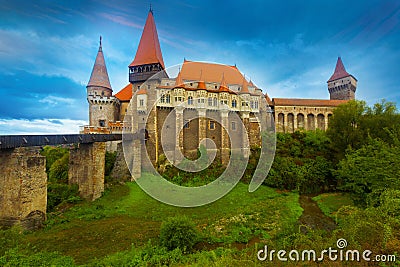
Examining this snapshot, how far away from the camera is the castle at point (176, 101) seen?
2466cm

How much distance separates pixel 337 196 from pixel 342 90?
107 ft

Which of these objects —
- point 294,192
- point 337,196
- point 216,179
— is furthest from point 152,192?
point 337,196

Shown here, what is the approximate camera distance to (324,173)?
21.3m

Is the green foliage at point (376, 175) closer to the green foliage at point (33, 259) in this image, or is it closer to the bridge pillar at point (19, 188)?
the green foliage at point (33, 259)

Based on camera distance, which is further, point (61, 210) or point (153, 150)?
point (153, 150)

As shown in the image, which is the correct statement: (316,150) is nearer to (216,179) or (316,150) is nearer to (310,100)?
(216,179)

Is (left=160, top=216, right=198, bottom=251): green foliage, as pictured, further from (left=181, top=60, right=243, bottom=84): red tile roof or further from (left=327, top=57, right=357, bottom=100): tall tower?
(left=327, top=57, right=357, bottom=100): tall tower

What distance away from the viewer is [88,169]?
16766 mm

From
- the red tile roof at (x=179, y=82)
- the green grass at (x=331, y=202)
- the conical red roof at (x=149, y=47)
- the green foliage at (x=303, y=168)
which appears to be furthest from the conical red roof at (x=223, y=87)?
the green grass at (x=331, y=202)

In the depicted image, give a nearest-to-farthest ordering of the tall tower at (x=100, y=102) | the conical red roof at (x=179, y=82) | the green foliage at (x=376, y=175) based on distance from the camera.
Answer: the green foliage at (x=376, y=175) → the conical red roof at (x=179, y=82) → the tall tower at (x=100, y=102)

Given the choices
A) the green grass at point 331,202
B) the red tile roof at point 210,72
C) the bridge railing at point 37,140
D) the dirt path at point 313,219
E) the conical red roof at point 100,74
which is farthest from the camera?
the conical red roof at point 100,74

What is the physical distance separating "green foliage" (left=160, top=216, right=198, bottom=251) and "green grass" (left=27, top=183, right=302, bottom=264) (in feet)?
3.83

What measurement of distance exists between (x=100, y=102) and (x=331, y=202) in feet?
86.9

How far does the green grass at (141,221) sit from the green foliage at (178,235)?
3.83ft
